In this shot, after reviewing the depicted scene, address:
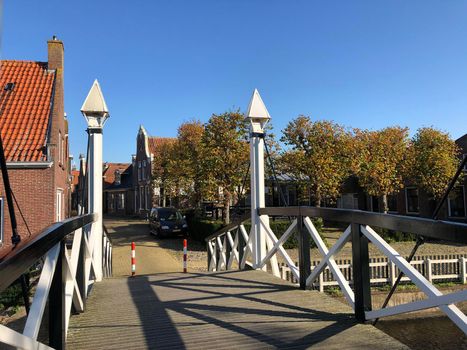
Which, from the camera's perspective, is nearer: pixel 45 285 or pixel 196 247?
pixel 45 285

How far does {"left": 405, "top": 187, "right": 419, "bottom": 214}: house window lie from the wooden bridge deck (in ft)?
73.7

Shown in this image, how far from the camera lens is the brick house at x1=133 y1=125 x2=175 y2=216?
35.8 meters

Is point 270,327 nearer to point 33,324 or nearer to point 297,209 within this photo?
point 297,209

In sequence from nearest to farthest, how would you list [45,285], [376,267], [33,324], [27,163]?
[33,324] < [45,285] < [376,267] < [27,163]

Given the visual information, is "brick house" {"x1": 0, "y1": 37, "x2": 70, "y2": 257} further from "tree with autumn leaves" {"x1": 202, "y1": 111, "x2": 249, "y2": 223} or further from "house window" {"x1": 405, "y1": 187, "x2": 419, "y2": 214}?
"house window" {"x1": 405, "y1": 187, "x2": 419, "y2": 214}

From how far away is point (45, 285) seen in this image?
229cm

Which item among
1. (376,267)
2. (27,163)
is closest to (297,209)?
(376,267)

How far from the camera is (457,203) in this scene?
21.7 meters

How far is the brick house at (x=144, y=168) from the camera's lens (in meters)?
35.8

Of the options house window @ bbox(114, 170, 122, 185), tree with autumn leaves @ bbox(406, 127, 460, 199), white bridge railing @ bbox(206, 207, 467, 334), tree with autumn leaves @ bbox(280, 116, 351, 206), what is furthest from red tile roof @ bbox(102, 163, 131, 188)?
white bridge railing @ bbox(206, 207, 467, 334)

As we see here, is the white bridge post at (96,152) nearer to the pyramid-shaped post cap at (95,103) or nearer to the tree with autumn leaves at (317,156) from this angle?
the pyramid-shaped post cap at (95,103)

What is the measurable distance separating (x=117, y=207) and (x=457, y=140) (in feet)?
121

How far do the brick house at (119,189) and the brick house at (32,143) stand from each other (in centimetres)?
2752

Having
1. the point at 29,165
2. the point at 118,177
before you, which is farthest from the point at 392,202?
the point at 118,177
